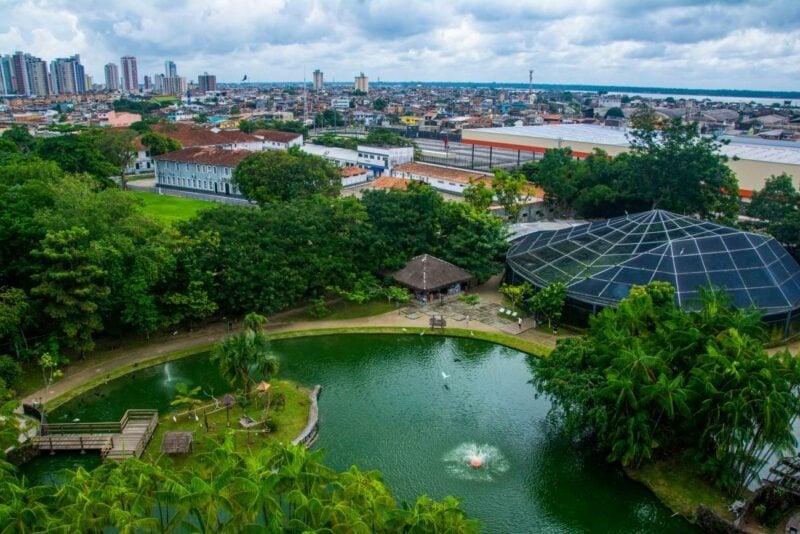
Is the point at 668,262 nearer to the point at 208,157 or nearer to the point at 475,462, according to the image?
the point at 475,462

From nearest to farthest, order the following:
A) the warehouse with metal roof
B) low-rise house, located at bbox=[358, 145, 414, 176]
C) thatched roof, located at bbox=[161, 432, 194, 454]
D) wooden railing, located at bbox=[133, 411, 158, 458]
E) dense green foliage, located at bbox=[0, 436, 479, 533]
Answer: dense green foliage, located at bbox=[0, 436, 479, 533] → thatched roof, located at bbox=[161, 432, 194, 454] → wooden railing, located at bbox=[133, 411, 158, 458] → the warehouse with metal roof → low-rise house, located at bbox=[358, 145, 414, 176]

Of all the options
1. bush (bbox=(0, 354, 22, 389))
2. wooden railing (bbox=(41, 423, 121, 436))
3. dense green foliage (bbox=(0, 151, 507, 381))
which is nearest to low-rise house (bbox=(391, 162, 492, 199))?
dense green foliage (bbox=(0, 151, 507, 381))

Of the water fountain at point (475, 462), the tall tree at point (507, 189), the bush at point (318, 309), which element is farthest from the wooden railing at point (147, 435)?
→ the tall tree at point (507, 189)

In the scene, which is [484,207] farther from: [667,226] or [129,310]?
[129,310]

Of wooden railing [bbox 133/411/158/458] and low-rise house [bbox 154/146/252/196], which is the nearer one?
wooden railing [bbox 133/411/158/458]

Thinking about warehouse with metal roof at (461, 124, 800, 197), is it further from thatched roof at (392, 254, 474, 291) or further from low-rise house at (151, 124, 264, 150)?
thatched roof at (392, 254, 474, 291)

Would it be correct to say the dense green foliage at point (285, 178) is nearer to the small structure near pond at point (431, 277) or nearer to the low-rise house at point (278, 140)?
the small structure near pond at point (431, 277)
